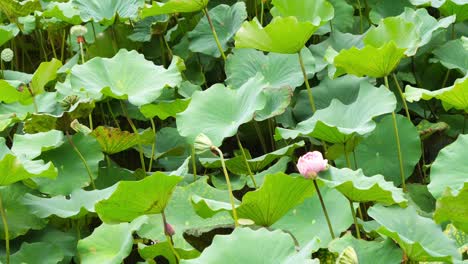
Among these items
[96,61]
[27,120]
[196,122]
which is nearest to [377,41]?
[196,122]

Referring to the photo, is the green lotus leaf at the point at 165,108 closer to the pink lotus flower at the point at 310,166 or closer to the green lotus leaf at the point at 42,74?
the green lotus leaf at the point at 42,74

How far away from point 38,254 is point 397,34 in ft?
2.70

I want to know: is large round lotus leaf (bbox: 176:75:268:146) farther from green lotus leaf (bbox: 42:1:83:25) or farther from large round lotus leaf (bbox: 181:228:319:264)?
green lotus leaf (bbox: 42:1:83:25)

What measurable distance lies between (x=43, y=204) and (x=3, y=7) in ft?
3.02

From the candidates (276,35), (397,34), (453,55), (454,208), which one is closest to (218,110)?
(276,35)

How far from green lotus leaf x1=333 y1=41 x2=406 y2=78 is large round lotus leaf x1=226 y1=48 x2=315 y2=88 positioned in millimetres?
262

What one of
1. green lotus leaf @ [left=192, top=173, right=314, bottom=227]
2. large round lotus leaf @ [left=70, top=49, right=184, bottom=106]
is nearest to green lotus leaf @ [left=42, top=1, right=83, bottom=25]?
large round lotus leaf @ [left=70, top=49, right=184, bottom=106]

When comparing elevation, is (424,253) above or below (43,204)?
above

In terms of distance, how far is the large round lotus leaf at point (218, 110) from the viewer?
156 cm

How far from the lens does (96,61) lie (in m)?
1.78

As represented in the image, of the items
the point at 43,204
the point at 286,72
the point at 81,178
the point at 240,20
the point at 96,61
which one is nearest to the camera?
the point at 43,204

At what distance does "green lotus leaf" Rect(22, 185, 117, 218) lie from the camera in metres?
1.49

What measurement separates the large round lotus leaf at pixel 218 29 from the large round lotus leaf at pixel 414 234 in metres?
0.92

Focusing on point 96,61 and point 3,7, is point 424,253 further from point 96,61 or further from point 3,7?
point 3,7
